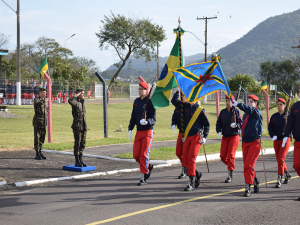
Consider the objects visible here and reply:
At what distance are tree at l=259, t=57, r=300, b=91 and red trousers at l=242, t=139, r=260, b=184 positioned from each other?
8204cm

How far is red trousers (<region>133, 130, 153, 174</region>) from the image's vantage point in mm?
8172

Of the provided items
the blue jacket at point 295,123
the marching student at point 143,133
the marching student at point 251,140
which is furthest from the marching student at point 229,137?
the marching student at point 143,133

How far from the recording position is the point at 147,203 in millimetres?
6625

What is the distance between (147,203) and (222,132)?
321 centimetres

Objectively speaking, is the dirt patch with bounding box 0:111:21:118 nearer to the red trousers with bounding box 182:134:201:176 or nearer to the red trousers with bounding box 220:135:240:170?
the red trousers with bounding box 220:135:240:170

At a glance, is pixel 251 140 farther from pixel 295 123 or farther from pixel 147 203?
pixel 147 203

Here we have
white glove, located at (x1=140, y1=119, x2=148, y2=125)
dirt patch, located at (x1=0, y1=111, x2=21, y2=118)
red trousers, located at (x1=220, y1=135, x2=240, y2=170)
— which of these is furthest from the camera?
dirt patch, located at (x1=0, y1=111, x2=21, y2=118)

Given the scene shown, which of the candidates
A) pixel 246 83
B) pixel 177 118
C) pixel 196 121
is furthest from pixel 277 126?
pixel 246 83

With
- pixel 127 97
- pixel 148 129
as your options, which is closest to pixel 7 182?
pixel 148 129

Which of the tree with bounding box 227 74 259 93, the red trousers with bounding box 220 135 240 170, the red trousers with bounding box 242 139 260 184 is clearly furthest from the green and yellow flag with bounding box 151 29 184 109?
the tree with bounding box 227 74 259 93

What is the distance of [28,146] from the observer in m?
13.8

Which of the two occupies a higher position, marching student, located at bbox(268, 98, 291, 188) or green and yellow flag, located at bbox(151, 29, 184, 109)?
green and yellow flag, located at bbox(151, 29, 184, 109)

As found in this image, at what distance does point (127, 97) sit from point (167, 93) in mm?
30735

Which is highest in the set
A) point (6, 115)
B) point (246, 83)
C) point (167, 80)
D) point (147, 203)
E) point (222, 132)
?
point (246, 83)
